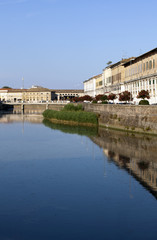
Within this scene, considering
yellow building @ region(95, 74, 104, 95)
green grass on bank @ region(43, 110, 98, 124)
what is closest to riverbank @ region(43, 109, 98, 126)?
green grass on bank @ region(43, 110, 98, 124)

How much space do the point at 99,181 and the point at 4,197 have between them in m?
6.94

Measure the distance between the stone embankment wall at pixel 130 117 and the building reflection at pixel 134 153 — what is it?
1806mm

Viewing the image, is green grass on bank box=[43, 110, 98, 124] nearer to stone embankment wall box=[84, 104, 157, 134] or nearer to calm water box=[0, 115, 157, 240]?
stone embankment wall box=[84, 104, 157, 134]

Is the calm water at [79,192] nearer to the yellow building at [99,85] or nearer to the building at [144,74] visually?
the building at [144,74]

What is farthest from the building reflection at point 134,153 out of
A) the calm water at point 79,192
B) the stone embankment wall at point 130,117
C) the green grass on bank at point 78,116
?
the green grass on bank at point 78,116

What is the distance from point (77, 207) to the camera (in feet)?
67.6

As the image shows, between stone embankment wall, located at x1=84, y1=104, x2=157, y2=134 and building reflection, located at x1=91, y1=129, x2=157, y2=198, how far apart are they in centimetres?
181

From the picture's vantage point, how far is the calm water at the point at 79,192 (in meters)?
17.7

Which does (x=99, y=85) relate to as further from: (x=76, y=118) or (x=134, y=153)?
(x=134, y=153)

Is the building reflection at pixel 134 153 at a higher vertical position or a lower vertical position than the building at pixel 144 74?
lower

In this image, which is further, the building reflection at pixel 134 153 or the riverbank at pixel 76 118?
the riverbank at pixel 76 118

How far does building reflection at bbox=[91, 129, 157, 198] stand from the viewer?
91.5ft

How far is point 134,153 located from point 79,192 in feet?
49.8

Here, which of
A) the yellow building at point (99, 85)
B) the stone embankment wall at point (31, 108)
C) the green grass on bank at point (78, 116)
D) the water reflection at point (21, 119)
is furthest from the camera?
the stone embankment wall at point (31, 108)
